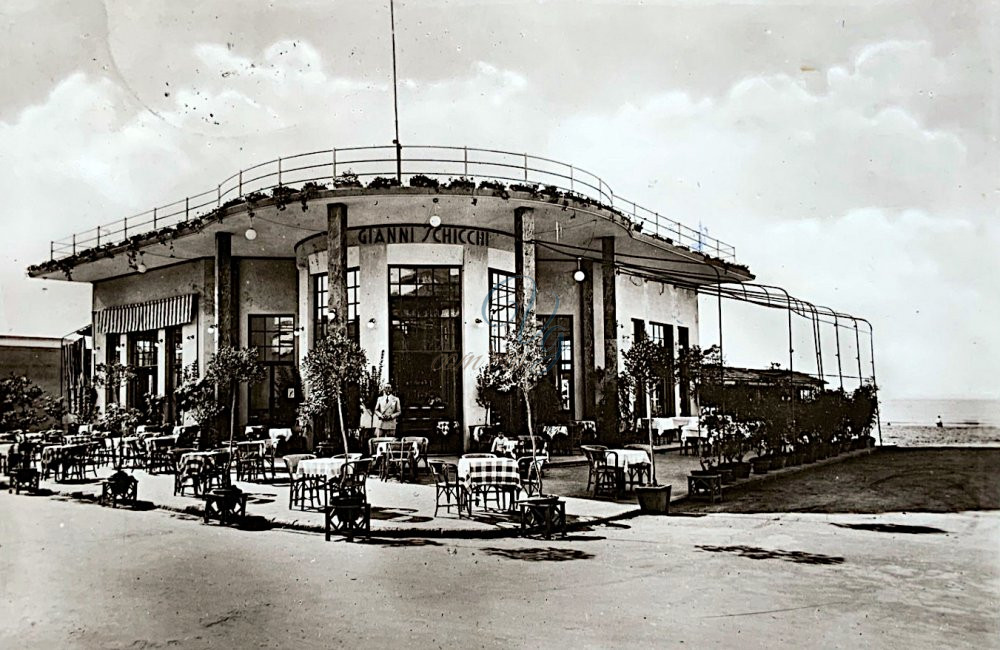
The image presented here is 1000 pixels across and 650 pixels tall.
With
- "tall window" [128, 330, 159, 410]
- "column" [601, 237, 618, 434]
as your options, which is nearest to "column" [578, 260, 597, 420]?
"column" [601, 237, 618, 434]

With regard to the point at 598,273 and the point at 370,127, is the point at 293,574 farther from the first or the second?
the point at 598,273

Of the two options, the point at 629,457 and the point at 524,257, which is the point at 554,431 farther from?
the point at 629,457

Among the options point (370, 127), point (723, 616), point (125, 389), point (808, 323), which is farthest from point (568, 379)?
point (723, 616)

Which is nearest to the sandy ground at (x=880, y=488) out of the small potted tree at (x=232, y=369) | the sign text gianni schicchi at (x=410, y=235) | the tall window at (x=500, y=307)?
the tall window at (x=500, y=307)

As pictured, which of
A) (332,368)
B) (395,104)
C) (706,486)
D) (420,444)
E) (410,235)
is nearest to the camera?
(706,486)

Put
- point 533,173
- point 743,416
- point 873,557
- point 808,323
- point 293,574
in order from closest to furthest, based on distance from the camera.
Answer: point 293,574, point 873,557, point 743,416, point 533,173, point 808,323

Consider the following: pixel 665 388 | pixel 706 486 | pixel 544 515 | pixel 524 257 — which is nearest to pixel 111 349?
pixel 524 257
